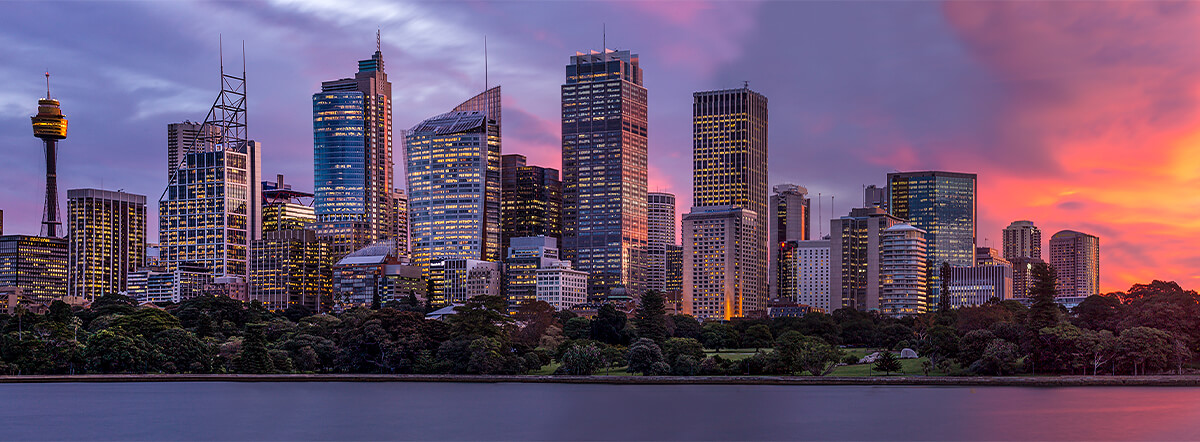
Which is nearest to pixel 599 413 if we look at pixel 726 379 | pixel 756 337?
pixel 726 379

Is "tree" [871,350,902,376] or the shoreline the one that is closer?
the shoreline

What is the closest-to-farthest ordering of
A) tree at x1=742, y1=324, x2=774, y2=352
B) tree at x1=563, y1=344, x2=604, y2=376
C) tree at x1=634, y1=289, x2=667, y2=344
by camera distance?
tree at x1=563, y1=344, x2=604, y2=376
tree at x1=634, y1=289, x2=667, y2=344
tree at x1=742, y1=324, x2=774, y2=352

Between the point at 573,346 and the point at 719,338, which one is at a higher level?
the point at 573,346

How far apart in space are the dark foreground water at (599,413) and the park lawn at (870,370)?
17.4 ft

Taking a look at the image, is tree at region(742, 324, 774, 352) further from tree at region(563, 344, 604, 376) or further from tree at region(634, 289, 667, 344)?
tree at region(563, 344, 604, 376)

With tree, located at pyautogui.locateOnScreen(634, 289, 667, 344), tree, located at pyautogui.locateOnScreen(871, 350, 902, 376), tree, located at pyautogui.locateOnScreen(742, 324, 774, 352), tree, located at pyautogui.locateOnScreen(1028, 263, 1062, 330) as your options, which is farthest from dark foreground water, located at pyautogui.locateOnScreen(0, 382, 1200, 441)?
tree, located at pyautogui.locateOnScreen(742, 324, 774, 352)

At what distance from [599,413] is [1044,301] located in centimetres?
6247

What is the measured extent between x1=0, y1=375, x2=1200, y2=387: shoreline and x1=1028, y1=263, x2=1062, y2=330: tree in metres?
10.2

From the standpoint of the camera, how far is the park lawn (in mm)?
129000

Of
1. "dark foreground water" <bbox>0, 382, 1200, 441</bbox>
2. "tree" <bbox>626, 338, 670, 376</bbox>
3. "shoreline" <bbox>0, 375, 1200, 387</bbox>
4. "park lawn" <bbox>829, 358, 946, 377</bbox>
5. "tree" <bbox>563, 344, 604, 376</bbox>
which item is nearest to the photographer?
"dark foreground water" <bbox>0, 382, 1200, 441</bbox>

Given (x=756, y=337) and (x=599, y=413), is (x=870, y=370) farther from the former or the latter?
(x=756, y=337)

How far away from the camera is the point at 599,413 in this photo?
101375mm

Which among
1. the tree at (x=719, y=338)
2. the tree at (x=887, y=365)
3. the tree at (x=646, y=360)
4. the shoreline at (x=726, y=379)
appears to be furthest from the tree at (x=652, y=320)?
the tree at (x=887, y=365)

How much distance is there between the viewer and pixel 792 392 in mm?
119188
